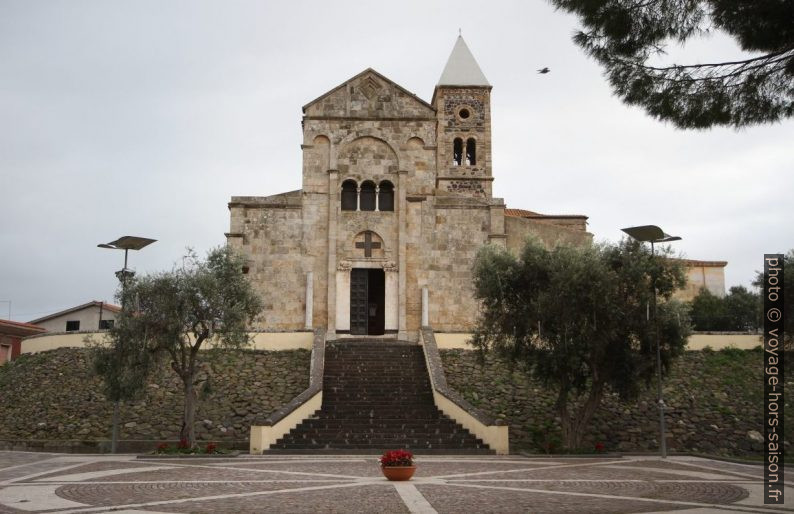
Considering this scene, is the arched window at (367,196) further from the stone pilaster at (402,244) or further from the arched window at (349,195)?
the stone pilaster at (402,244)

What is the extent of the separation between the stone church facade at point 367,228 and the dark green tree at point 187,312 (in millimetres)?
9159

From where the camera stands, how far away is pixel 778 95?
1020 centimetres

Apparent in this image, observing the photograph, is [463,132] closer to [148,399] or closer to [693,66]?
[148,399]

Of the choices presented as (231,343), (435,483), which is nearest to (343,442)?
(231,343)

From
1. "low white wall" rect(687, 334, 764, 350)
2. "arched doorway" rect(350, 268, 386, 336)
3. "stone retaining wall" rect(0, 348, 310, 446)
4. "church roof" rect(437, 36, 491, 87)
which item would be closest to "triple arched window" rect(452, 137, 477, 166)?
"church roof" rect(437, 36, 491, 87)

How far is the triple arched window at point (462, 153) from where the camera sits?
5138 cm

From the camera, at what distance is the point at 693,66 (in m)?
10.7

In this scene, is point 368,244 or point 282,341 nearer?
point 282,341

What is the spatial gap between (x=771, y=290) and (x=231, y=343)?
14.6 m

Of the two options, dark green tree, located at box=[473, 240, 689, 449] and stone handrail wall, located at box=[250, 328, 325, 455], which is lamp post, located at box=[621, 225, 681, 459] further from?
stone handrail wall, located at box=[250, 328, 325, 455]

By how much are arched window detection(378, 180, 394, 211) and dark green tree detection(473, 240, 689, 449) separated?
11049mm

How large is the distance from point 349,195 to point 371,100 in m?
4.52

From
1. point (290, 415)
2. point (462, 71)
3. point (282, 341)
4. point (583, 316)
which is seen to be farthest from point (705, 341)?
point (462, 71)

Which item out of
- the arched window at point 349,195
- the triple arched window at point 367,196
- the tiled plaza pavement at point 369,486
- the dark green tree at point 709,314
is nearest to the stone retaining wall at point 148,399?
the tiled plaza pavement at point 369,486
